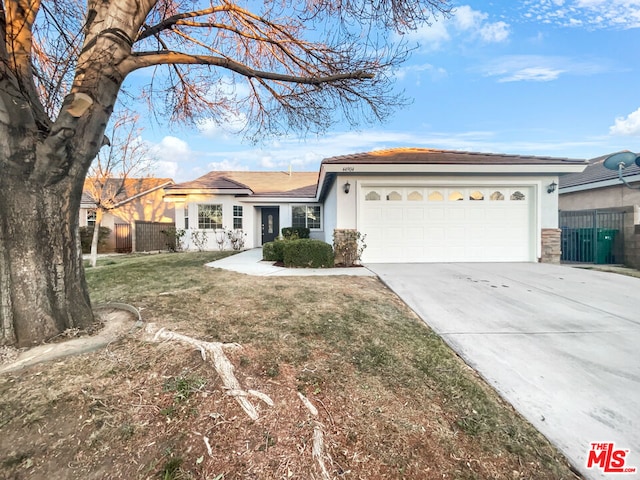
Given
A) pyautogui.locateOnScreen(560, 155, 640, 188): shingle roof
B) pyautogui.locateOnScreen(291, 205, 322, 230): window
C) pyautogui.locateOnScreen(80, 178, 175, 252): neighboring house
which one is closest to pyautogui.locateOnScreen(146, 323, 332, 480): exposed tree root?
pyautogui.locateOnScreen(291, 205, 322, 230): window

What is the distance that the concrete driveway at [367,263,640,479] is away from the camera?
211cm

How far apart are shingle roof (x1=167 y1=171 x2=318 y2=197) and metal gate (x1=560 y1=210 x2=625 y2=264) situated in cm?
1105

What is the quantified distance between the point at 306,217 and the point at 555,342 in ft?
43.3

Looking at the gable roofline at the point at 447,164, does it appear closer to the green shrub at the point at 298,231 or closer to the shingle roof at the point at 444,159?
the shingle roof at the point at 444,159

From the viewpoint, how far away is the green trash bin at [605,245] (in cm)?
916

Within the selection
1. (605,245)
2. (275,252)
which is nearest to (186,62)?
(275,252)

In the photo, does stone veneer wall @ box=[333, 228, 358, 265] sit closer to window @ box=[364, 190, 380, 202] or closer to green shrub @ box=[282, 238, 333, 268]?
green shrub @ box=[282, 238, 333, 268]

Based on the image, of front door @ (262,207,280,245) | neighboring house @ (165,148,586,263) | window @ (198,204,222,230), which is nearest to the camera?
neighboring house @ (165,148,586,263)

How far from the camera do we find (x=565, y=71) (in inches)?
352

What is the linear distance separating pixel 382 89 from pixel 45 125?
4321 millimetres

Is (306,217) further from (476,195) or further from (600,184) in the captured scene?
(600,184)

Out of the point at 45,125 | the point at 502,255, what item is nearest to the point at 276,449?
the point at 45,125

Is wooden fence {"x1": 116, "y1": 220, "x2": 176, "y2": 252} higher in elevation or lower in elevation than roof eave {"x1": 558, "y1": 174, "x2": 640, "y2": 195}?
lower

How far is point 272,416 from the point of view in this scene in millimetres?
2068
